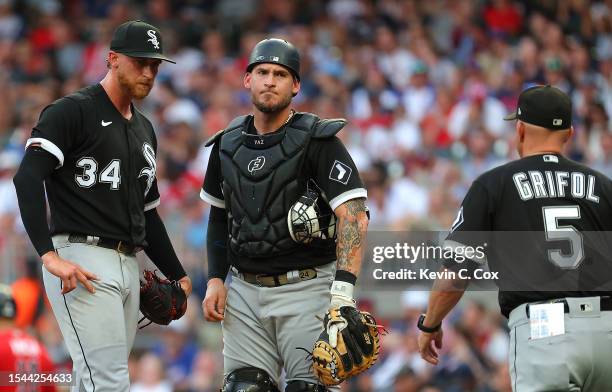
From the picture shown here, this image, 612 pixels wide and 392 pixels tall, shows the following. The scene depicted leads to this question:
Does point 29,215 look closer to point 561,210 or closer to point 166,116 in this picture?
point 561,210

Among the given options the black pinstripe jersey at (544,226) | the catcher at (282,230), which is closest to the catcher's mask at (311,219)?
the catcher at (282,230)

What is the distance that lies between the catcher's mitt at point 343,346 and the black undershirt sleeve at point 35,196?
1.50 metres

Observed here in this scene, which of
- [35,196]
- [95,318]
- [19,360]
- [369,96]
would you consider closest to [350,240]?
[95,318]

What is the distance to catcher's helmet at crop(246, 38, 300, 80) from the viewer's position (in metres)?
6.19

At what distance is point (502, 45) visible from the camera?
15422 millimetres

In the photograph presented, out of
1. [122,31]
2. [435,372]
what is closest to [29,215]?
[122,31]

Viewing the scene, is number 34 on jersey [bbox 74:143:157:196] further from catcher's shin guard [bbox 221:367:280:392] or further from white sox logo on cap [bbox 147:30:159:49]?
catcher's shin guard [bbox 221:367:280:392]

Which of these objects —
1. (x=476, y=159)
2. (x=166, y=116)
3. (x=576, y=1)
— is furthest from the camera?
(x=576, y=1)

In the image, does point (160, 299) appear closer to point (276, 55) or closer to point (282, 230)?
point (282, 230)

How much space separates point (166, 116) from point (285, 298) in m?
8.76

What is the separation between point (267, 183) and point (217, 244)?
0.68 metres

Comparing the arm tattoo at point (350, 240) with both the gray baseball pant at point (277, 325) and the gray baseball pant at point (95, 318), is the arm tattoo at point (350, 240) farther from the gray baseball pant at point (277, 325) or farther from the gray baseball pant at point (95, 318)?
the gray baseball pant at point (95, 318)

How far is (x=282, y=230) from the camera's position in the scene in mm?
6082

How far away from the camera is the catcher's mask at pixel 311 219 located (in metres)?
6.02
